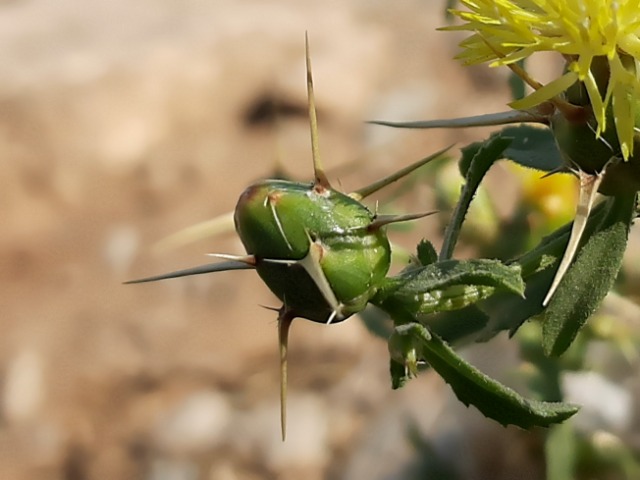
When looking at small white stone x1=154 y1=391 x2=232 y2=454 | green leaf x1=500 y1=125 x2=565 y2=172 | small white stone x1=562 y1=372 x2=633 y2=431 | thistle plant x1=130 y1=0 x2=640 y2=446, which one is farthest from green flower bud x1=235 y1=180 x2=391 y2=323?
small white stone x1=154 y1=391 x2=232 y2=454

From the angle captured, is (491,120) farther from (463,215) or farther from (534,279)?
(534,279)

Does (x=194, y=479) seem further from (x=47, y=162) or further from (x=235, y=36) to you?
(x=235, y=36)

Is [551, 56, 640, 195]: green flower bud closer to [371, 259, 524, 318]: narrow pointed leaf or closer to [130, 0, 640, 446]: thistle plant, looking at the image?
[130, 0, 640, 446]: thistle plant

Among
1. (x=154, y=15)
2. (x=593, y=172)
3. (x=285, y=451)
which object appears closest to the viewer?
(x=593, y=172)

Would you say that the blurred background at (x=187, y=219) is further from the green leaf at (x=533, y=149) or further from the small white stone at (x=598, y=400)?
the green leaf at (x=533, y=149)

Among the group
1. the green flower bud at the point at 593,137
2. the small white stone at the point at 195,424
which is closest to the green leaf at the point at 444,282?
the green flower bud at the point at 593,137

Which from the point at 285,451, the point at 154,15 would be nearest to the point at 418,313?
the point at 285,451

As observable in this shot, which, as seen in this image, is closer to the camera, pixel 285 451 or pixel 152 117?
pixel 285 451

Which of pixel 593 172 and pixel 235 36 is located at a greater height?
pixel 593 172
